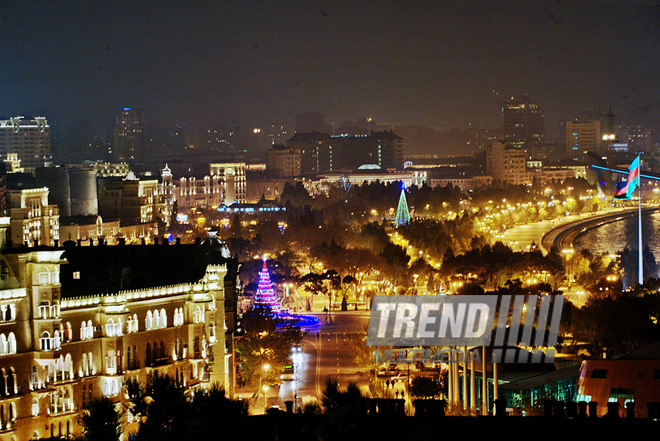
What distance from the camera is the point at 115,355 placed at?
693 inches

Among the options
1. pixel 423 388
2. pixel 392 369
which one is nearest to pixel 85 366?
pixel 423 388

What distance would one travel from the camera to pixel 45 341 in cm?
1625

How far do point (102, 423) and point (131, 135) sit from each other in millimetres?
109674

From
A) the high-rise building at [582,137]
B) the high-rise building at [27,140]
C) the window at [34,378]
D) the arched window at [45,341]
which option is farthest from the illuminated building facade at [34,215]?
the high-rise building at [582,137]

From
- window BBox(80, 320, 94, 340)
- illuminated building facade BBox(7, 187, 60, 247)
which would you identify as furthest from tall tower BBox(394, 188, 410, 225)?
window BBox(80, 320, 94, 340)

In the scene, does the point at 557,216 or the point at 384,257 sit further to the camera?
the point at 557,216

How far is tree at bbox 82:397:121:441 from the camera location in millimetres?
9509

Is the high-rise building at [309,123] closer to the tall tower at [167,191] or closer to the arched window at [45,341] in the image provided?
the tall tower at [167,191]

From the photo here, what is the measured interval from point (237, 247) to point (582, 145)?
10506 centimetres

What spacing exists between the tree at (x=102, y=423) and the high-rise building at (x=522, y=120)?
146998 mm

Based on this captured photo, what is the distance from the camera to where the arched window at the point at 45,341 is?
16188 mm

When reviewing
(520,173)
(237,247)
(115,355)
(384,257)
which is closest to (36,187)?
(237,247)

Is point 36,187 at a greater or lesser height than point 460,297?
greater

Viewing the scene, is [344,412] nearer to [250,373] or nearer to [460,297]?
[250,373]
